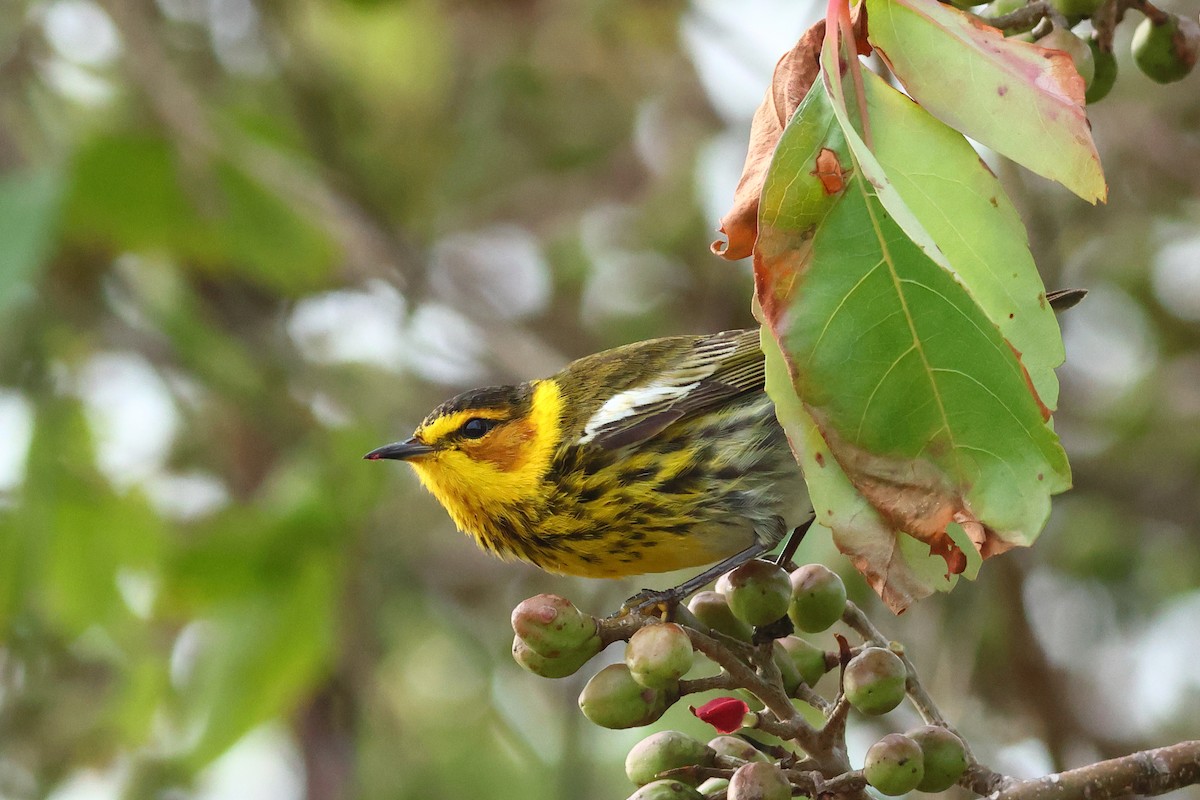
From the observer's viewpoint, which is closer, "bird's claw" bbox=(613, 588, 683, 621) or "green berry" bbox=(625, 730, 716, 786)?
"green berry" bbox=(625, 730, 716, 786)

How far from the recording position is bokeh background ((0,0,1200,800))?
14.1 feet

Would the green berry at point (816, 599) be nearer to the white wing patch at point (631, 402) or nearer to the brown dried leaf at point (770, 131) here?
the brown dried leaf at point (770, 131)

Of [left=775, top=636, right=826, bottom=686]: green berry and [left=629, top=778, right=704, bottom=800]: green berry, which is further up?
[left=629, top=778, right=704, bottom=800]: green berry

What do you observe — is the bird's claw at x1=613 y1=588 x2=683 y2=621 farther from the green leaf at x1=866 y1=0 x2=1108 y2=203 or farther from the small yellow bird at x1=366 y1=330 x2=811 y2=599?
the green leaf at x1=866 y1=0 x2=1108 y2=203

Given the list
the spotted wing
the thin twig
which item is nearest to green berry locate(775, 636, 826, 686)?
the thin twig

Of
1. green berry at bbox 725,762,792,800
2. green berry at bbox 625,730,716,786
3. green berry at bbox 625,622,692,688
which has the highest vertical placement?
green berry at bbox 625,622,692,688

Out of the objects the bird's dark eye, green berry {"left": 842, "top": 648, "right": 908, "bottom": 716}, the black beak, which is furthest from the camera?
the bird's dark eye

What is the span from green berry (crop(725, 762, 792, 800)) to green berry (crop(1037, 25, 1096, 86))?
3.56ft

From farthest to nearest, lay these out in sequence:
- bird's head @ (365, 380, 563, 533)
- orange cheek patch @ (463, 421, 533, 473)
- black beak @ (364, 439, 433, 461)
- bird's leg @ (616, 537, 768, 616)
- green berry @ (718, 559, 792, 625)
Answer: black beak @ (364, 439, 433, 461) → orange cheek patch @ (463, 421, 533, 473) → bird's head @ (365, 380, 563, 533) → bird's leg @ (616, 537, 768, 616) → green berry @ (718, 559, 792, 625)

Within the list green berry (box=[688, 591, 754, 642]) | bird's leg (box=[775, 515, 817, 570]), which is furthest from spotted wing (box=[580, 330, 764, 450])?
green berry (box=[688, 591, 754, 642])

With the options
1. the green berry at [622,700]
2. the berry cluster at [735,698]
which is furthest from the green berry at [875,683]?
the green berry at [622,700]

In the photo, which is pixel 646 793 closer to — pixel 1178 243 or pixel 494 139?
pixel 1178 243

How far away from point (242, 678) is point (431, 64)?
340 centimetres

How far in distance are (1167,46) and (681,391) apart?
1774mm
